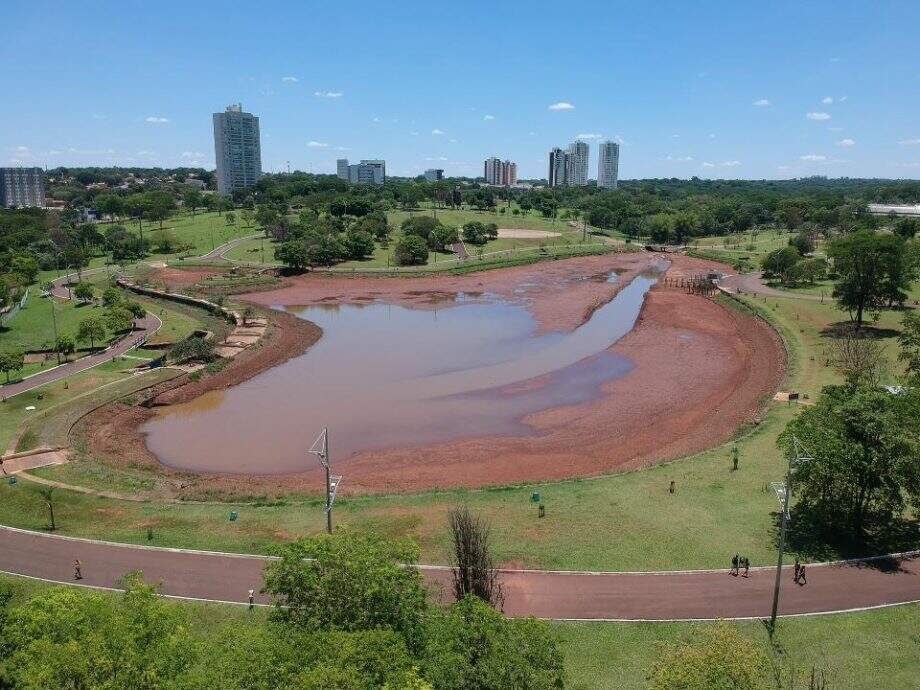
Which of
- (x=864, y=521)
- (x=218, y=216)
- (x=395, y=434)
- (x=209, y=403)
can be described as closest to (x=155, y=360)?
(x=209, y=403)

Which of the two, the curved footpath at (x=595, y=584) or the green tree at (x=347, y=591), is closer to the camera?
the green tree at (x=347, y=591)

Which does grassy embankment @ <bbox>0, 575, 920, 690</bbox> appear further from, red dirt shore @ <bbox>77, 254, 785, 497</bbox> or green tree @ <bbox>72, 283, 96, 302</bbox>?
green tree @ <bbox>72, 283, 96, 302</bbox>

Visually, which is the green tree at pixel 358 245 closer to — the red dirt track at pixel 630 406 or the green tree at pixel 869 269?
the red dirt track at pixel 630 406

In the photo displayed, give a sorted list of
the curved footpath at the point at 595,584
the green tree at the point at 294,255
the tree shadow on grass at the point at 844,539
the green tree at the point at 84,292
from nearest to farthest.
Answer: the curved footpath at the point at 595,584
the tree shadow on grass at the point at 844,539
the green tree at the point at 84,292
the green tree at the point at 294,255

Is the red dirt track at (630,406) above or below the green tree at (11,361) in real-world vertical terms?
below

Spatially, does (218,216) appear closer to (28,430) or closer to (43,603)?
(28,430)

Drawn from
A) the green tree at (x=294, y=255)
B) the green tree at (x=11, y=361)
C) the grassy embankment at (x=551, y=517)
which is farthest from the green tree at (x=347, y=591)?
the green tree at (x=294, y=255)

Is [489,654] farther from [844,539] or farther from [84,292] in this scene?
[84,292]
